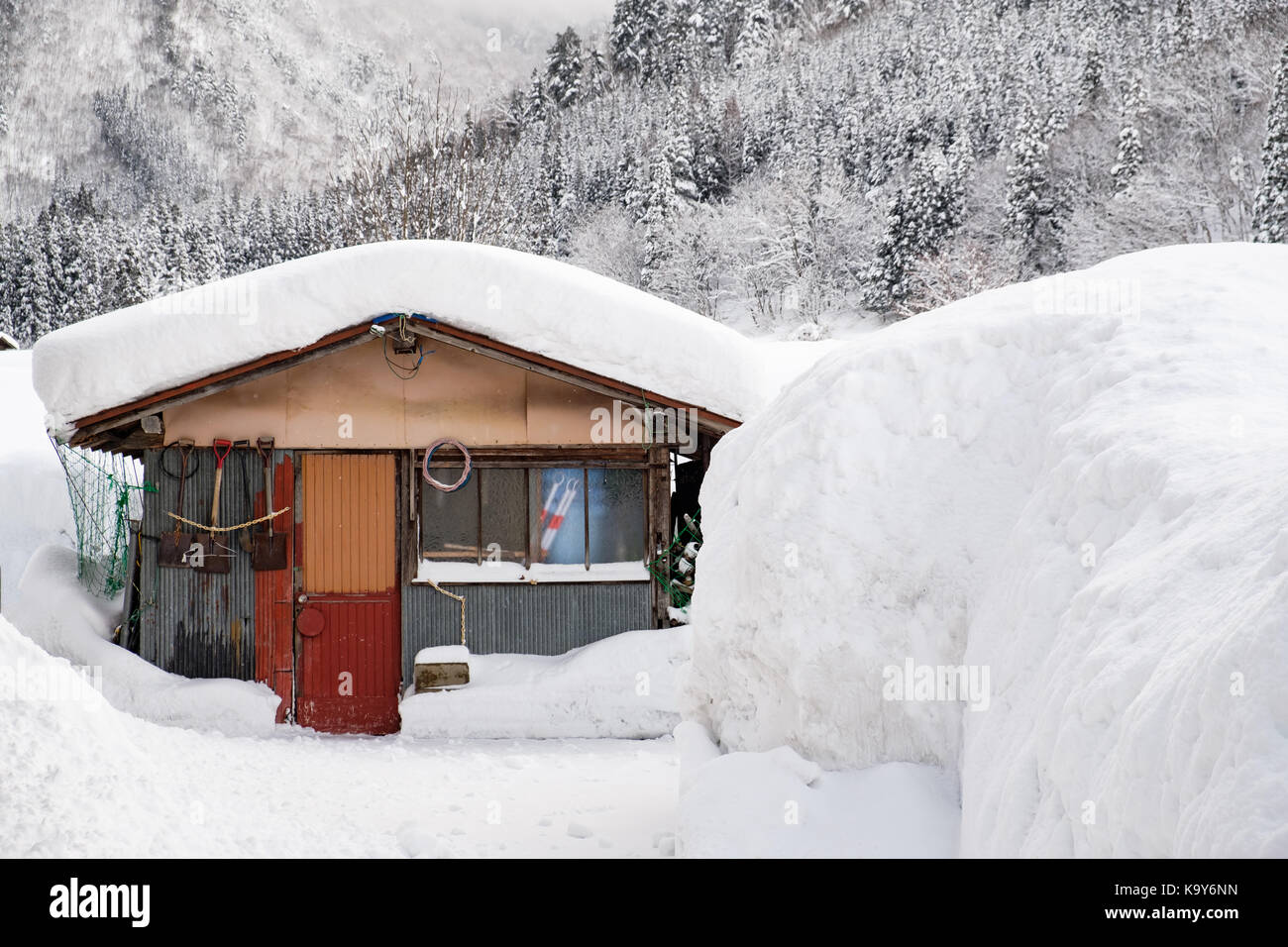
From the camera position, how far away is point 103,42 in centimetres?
12988

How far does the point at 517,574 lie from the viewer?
9.20 m

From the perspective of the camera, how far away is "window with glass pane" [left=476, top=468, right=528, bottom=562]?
9.27 meters

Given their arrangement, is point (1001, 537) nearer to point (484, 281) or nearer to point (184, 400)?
point (484, 281)

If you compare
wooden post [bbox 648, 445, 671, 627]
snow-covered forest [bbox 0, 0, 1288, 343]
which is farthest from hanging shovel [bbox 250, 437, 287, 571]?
snow-covered forest [bbox 0, 0, 1288, 343]

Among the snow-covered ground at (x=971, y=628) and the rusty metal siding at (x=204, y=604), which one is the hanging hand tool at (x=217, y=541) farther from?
the snow-covered ground at (x=971, y=628)

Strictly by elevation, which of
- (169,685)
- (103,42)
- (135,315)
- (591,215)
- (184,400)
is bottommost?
(169,685)

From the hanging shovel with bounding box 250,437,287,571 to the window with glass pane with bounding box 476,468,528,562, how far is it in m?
1.97

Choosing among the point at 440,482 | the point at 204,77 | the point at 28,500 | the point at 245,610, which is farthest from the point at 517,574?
the point at 204,77

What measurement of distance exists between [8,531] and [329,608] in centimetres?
877

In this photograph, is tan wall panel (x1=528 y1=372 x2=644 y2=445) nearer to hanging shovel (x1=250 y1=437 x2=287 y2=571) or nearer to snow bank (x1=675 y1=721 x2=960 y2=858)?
hanging shovel (x1=250 y1=437 x2=287 y2=571)

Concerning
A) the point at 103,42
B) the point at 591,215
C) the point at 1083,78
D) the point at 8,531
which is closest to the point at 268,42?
the point at 103,42

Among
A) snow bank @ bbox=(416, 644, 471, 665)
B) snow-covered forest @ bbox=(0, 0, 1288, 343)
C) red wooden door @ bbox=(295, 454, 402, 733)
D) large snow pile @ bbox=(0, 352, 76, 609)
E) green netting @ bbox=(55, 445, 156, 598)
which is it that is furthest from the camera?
snow-covered forest @ bbox=(0, 0, 1288, 343)

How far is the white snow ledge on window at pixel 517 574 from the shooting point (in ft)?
30.1

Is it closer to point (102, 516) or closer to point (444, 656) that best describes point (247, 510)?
point (444, 656)
